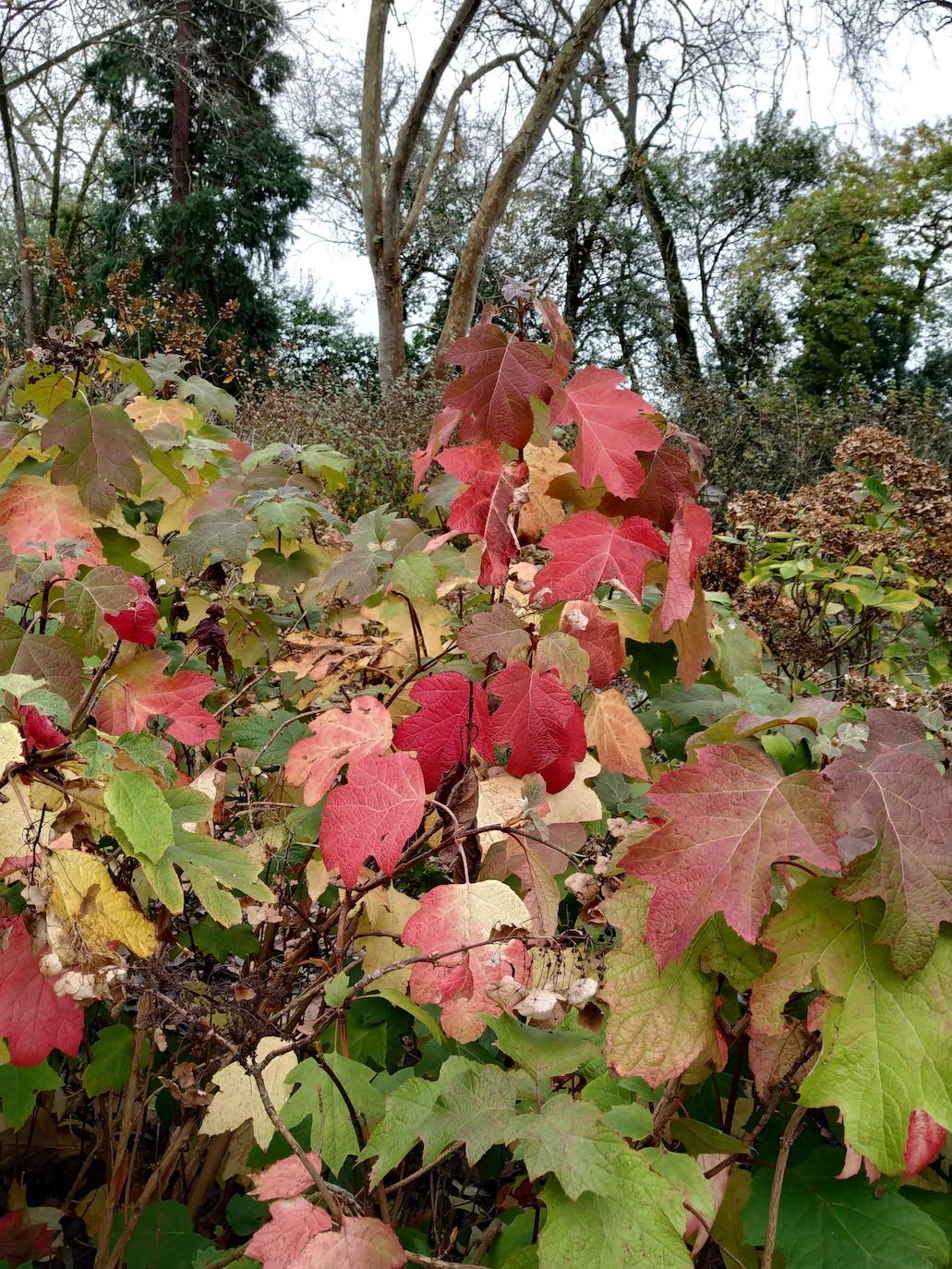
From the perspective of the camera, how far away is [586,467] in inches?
39.5

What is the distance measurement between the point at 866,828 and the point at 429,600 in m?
0.71

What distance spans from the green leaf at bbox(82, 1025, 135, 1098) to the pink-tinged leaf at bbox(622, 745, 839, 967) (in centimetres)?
93

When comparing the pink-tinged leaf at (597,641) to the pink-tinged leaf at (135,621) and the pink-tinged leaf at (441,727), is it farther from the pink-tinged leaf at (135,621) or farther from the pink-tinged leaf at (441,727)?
the pink-tinged leaf at (135,621)

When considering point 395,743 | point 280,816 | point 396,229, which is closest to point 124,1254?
point 280,816

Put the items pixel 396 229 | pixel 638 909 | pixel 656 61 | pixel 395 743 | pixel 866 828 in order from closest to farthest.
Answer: pixel 866 828, pixel 638 909, pixel 395 743, pixel 396 229, pixel 656 61

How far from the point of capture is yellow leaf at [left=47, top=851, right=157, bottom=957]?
2.44ft

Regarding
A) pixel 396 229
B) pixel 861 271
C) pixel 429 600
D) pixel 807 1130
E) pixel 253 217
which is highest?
pixel 253 217

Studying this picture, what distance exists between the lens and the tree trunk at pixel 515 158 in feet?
26.1

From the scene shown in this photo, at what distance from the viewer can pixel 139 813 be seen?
74 cm

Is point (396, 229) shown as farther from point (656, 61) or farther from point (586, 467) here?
point (586, 467)

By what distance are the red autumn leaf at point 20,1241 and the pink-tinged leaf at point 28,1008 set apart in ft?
1.94

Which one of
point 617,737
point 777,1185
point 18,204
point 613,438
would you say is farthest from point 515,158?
point 777,1185

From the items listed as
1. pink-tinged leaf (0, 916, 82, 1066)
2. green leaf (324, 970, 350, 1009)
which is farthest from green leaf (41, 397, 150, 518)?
green leaf (324, 970, 350, 1009)

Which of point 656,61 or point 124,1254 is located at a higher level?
point 656,61
